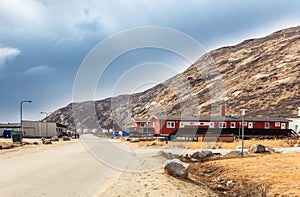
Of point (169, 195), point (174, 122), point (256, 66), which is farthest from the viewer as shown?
point (256, 66)

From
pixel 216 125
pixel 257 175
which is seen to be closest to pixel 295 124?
pixel 216 125

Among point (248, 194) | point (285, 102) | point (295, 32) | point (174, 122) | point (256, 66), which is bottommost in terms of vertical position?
point (248, 194)

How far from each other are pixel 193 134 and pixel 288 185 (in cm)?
4018

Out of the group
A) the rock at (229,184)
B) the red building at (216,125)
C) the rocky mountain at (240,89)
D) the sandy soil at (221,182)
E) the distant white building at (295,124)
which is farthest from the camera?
the rocky mountain at (240,89)

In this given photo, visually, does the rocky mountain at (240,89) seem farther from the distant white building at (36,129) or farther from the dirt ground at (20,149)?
the dirt ground at (20,149)

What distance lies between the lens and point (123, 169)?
17.6m

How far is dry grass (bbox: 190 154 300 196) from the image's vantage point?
44.5 ft

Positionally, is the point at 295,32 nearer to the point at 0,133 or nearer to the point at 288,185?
the point at 0,133

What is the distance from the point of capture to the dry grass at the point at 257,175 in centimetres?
1358

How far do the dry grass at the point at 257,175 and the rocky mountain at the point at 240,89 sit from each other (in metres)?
41.3

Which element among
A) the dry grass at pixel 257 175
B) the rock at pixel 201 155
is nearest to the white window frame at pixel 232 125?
the rock at pixel 201 155

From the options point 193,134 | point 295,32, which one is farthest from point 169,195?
point 295,32

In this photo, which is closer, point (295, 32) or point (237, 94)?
point (237, 94)

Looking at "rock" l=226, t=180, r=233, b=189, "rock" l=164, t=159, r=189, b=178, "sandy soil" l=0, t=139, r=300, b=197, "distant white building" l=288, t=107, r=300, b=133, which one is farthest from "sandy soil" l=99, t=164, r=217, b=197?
"distant white building" l=288, t=107, r=300, b=133
